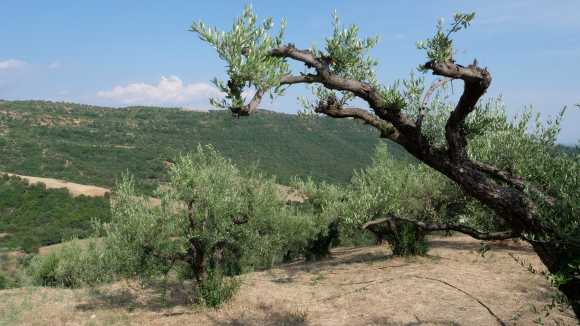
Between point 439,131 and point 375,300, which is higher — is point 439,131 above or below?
above

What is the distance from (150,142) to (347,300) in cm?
6774

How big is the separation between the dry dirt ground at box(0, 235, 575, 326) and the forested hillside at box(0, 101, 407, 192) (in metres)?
30.6

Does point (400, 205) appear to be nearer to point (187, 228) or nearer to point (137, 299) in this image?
point (187, 228)

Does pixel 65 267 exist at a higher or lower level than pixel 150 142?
lower

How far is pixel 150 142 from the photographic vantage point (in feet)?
231

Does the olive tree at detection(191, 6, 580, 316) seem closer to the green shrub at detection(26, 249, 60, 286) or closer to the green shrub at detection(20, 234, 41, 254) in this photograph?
the green shrub at detection(26, 249, 60, 286)

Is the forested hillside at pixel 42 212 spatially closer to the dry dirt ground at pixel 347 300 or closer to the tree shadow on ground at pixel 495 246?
the dry dirt ground at pixel 347 300

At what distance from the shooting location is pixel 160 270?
1121 centimetres

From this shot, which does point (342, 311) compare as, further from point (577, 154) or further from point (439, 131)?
point (577, 154)

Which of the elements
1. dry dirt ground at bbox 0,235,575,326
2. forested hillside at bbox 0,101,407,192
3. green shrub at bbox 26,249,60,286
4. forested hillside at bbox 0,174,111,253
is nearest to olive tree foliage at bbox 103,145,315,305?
dry dirt ground at bbox 0,235,575,326

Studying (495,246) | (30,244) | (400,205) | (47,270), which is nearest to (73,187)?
(30,244)

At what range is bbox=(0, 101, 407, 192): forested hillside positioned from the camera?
5200 centimetres

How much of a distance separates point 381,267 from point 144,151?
187ft

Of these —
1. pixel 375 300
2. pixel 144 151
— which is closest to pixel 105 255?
pixel 375 300
